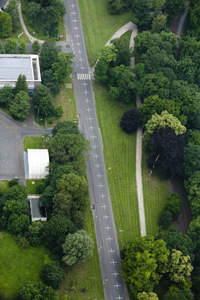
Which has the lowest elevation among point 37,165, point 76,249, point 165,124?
point 76,249

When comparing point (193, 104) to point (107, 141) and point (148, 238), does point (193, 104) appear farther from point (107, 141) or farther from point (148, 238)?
point (148, 238)

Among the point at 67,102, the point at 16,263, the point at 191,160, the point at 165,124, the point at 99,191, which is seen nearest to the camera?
the point at 16,263

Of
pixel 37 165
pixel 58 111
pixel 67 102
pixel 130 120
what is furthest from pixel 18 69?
pixel 130 120

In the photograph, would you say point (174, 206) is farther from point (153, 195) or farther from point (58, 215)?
point (58, 215)

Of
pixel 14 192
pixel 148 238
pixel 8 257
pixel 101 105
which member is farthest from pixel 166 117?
pixel 8 257

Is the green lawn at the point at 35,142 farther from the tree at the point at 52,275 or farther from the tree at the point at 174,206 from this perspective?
the tree at the point at 174,206

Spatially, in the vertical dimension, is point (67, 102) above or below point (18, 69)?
below
